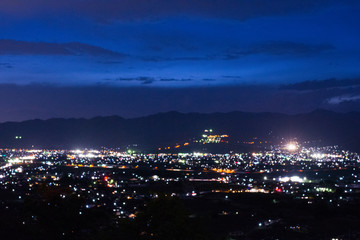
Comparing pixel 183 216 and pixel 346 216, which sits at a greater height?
pixel 183 216

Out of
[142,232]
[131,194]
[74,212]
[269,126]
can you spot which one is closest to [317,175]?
[131,194]

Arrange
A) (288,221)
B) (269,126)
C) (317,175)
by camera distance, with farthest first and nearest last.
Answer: (269,126), (317,175), (288,221)

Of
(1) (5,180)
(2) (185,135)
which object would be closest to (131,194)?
(1) (5,180)

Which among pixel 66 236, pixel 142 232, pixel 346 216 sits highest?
pixel 142 232

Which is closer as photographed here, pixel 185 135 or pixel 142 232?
pixel 142 232

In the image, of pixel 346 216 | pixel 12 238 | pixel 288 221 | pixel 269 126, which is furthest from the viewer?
pixel 269 126

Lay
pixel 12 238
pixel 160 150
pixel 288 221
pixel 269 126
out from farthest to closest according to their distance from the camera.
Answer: pixel 269 126 → pixel 160 150 → pixel 288 221 → pixel 12 238

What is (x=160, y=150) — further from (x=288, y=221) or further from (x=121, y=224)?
(x=121, y=224)

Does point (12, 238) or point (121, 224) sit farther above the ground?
point (121, 224)

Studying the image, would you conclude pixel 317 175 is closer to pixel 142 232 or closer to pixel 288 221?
pixel 288 221
